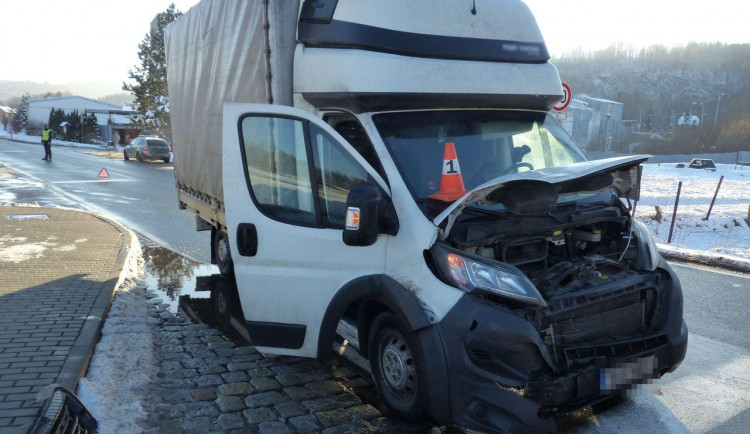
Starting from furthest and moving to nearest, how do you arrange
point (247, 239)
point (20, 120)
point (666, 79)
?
point (666, 79) → point (20, 120) → point (247, 239)

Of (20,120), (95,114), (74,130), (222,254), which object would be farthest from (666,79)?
(222,254)

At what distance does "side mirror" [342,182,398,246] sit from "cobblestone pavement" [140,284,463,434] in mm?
1254

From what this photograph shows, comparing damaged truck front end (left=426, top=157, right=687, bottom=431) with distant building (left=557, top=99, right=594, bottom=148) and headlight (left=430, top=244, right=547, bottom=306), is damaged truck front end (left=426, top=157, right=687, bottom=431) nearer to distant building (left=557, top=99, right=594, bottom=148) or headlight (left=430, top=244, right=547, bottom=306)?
headlight (left=430, top=244, right=547, bottom=306)

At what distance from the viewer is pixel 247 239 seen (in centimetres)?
445

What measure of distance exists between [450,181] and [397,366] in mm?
1230

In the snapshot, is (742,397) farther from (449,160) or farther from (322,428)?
(322,428)

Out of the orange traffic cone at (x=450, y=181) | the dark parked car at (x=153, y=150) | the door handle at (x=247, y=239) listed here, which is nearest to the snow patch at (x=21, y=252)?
the door handle at (x=247, y=239)

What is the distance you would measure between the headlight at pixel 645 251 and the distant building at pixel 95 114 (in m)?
68.4

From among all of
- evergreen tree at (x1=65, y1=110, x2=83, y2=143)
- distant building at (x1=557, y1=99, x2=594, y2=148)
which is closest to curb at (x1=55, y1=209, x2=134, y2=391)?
evergreen tree at (x1=65, y1=110, x2=83, y2=143)

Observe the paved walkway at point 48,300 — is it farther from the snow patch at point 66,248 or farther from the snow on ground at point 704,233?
the snow on ground at point 704,233

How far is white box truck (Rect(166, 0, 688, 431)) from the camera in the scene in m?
3.25

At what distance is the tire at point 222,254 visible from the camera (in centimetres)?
731

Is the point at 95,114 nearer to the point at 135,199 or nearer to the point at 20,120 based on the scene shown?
the point at 20,120

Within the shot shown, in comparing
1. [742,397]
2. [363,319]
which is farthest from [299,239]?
[742,397]
